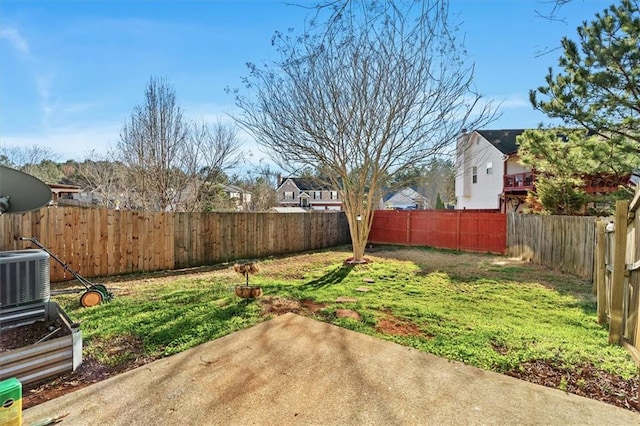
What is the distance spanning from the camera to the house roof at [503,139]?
714 inches

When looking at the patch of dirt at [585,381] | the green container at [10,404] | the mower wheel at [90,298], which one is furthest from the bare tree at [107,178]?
the patch of dirt at [585,381]

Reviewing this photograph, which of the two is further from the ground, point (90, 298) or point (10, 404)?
point (10, 404)

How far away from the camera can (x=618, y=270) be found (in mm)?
3391

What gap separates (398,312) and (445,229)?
347 inches

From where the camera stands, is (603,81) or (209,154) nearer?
(603,81)

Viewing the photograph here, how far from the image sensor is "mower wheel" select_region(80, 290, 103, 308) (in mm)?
4461

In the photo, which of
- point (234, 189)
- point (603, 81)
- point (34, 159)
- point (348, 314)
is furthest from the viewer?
point (234, 189)

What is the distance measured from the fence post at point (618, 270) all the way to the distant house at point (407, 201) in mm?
35066

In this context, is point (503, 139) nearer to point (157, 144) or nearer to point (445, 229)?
point (445, 229)

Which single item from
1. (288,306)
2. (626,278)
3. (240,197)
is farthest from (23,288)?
(240,197)

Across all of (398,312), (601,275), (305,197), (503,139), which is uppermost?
(503,139)

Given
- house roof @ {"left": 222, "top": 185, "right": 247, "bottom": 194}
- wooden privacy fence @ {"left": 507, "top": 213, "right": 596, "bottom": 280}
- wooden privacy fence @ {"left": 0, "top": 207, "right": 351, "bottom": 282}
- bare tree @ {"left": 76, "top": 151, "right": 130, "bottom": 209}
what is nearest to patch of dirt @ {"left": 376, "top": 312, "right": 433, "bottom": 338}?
wooden privacy fence @ {"left": 507, "top": 213, "right": 596, "bottom": 280}

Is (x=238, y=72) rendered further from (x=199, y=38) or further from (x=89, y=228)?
(x=89, y=228)

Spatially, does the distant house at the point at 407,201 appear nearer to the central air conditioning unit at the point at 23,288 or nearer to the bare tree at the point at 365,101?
the bare tree at the point at 365,101
